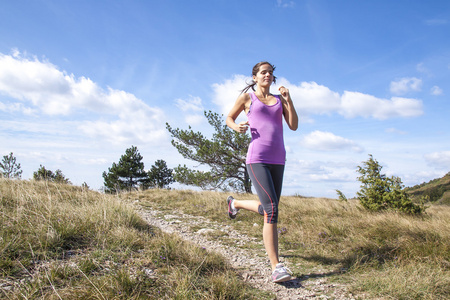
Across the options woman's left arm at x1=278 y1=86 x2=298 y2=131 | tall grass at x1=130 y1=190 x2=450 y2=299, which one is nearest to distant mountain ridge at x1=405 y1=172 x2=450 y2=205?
tall grass at x1=130 y1=190 x2=450 y2=299

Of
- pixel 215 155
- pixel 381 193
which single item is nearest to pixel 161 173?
pixel 215 155

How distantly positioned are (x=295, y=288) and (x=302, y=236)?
1.99 meters

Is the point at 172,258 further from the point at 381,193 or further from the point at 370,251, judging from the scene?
the point at 381,193

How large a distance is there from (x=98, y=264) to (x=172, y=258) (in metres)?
0.74

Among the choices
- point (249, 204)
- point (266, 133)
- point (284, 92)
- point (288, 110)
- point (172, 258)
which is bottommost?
point (172, 258)

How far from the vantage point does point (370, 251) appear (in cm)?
391

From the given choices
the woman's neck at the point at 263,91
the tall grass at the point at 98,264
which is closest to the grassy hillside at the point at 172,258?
the tall grass at the point at 98,264

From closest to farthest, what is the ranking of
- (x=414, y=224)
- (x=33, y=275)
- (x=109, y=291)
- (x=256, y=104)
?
1. (x=109, y=291)
2. (x=33, y=275)
3. (x=256, y=104)
4. (x=414, y=224)

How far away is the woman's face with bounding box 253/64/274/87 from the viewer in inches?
138

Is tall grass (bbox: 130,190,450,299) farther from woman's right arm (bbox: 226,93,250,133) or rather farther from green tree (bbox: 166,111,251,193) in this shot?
green tree (bbox: 166,111,251,193)

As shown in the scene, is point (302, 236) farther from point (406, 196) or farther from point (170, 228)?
point (406, 196)

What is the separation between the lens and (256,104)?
3359mm

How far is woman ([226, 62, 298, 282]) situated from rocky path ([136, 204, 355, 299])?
175mm

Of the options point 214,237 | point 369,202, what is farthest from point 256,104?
point 369,202
